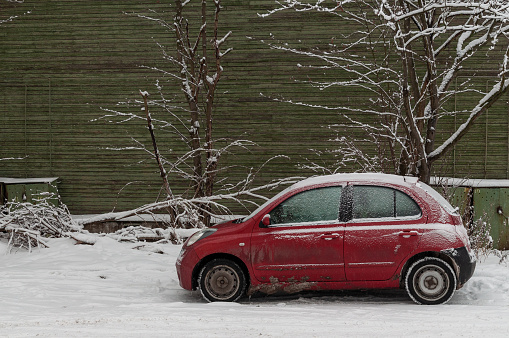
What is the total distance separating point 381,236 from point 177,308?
2.72 metres

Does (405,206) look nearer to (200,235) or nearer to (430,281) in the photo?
(430,281)

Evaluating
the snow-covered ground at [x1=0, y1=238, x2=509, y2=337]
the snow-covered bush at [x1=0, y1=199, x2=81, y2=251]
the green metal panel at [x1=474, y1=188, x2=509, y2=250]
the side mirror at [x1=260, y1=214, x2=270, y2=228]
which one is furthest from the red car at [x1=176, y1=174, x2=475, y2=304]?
the green metal panel at [x1=474, y1=188, x2=509, y2=250]

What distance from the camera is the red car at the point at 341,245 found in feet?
23.6

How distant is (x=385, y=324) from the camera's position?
6176 millimetres

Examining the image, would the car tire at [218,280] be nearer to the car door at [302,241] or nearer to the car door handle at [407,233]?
the car door at [302,241]

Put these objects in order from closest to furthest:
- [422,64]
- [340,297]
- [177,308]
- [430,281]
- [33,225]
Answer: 1. [177,308]
2. [430,281]
3. [340,297]
4. [33,225]
5. [422,64]

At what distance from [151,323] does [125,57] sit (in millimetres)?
11307

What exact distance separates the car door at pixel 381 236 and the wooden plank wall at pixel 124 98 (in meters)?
8.16

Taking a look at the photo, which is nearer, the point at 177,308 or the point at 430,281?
the point at 177,308

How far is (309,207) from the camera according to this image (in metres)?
7.57

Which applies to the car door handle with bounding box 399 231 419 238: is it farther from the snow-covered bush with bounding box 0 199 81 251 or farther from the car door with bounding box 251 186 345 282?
the snow-covered bush with bounding box 0 199 81 251

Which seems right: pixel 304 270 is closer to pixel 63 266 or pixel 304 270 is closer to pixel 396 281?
pixel 396 281

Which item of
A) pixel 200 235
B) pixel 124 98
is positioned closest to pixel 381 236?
pixel 200 235

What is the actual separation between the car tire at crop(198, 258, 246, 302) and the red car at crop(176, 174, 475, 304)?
0.04 ft
